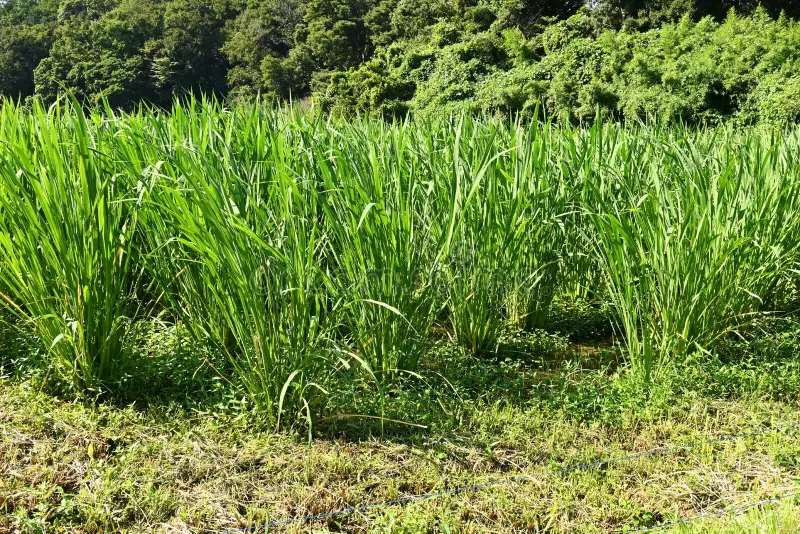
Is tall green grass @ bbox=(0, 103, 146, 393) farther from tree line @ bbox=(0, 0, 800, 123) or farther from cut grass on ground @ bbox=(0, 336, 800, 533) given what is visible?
tree line @ bbox=(0, 0, 800, 123)

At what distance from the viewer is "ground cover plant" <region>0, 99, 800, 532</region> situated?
172 centimetres

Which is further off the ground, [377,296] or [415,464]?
[377,296]

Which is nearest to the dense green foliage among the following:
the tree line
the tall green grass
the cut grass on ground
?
the tall green grass

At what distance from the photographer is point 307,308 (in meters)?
1.74

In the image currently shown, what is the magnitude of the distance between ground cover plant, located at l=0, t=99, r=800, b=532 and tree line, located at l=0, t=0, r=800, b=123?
1.34 feet

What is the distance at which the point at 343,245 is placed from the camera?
1.92m

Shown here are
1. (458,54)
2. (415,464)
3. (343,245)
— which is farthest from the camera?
(458,54)

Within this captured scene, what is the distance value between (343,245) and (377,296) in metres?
0.19

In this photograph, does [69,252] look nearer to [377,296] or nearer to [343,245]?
[343,245]

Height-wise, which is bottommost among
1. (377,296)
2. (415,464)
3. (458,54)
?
(415,464)

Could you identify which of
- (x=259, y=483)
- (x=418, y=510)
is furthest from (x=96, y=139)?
(x=418, y=510)

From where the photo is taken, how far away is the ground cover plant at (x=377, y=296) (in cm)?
172

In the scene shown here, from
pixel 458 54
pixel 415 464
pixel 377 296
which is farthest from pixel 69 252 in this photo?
pixel 458 54

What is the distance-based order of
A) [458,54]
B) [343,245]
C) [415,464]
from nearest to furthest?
[415,464]
[343,245]
[458,54]
